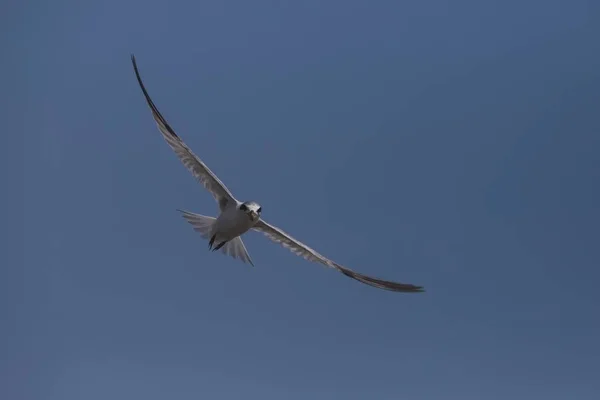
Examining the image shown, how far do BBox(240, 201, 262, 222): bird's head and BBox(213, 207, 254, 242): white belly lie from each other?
112mm

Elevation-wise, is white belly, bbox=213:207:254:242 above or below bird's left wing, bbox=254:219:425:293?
below

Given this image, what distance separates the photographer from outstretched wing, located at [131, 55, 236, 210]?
2223 cm

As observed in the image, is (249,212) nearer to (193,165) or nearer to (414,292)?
(193,165)

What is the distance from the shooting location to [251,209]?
72.2 feet

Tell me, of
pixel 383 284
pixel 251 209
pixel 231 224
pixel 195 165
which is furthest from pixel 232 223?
pixel 383 284

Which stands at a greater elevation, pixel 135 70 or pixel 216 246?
pixel 135 70

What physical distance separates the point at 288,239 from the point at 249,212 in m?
2.30

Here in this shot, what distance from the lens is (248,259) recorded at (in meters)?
23.7

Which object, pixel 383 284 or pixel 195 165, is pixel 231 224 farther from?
pixel 383 284

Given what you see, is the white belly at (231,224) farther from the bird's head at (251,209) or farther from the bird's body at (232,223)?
the bird's head at (251,209)

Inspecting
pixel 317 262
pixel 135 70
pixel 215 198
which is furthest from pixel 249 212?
pixel 135 70

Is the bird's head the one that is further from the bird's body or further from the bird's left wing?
the bird's left wing

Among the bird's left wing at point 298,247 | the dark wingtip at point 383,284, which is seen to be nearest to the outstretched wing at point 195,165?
the bird's left wing at point 298,247

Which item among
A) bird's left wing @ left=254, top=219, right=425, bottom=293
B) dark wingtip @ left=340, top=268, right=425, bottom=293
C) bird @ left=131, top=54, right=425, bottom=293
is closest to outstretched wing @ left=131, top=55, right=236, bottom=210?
bird @ left=131, top=54, right=425, bottom=293
